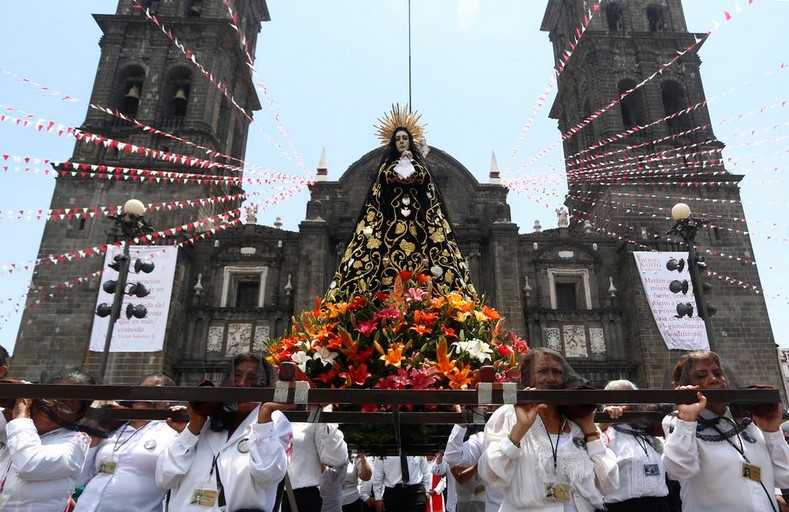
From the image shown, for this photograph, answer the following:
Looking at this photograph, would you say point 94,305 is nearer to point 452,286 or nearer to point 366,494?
point 366,494

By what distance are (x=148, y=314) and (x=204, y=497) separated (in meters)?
14.6

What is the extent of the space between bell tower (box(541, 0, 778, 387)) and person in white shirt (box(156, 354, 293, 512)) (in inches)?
666

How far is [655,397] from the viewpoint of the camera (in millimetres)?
3098

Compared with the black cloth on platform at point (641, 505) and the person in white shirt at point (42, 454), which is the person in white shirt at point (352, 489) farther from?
the person in white shirt at point (42, 454)

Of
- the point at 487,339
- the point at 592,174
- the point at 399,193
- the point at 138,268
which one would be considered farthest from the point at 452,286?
the point at 592,174

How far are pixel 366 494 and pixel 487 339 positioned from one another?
6.05 metres

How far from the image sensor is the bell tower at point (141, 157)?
19.5m

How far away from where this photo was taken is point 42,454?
3605mm

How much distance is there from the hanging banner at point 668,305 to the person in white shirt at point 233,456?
15.8 metres

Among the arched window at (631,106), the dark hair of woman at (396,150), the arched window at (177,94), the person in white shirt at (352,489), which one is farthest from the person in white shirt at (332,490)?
the arched window at (631,106)

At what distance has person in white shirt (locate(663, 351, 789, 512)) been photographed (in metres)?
3.40

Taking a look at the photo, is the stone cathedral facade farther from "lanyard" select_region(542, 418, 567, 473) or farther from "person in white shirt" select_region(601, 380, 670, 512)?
"lanyard" select_region(542, 418, 567, 473)

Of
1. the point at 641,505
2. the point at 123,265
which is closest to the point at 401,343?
the point at 641,505

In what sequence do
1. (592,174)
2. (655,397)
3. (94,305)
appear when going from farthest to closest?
(592,174), (94,305), (655,397)
